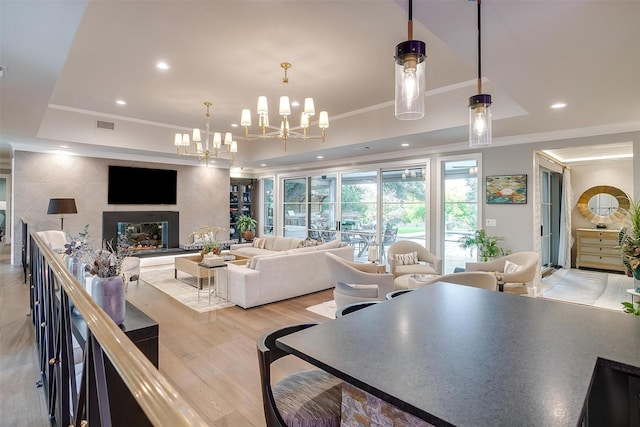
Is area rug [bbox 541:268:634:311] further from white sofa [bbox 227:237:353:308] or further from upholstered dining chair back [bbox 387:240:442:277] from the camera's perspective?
white sofa [bbox 227:237:353:308]

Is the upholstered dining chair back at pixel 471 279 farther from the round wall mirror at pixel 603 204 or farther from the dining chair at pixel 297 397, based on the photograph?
the round wall mirror at pixel 603 204

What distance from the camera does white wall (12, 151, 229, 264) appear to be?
661cm

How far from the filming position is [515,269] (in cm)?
438

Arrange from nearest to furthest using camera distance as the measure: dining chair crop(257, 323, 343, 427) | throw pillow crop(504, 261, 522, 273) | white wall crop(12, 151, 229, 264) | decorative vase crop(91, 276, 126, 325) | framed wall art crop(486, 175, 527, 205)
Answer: dining chair crop(257, 323, 343, 427), decorative vase crop(91, 276, 126, 325), throw pillow crop(504, 261, 522, 273), framed wall art crop(486, 175, 527, 205), white wall crop(12, 151, 229, 264)

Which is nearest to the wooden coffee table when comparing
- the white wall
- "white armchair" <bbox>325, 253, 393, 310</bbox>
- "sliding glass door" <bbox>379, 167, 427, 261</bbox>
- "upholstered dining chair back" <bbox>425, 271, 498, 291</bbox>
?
"white armchair" <bbox>325, 253, 393, 310</bbox>

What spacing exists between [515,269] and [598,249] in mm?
4596

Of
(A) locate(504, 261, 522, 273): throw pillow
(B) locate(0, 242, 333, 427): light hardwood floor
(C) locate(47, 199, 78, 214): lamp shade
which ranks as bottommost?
(B) locate(0, 242, 333, 427): light hardwood floor

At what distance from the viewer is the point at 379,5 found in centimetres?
272

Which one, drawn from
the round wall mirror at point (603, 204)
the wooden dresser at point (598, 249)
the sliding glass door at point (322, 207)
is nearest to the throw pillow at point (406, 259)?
the sliding glass door at point (322, 207)

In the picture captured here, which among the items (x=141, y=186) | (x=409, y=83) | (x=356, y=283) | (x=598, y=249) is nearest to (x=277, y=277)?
(x=356, y=283)

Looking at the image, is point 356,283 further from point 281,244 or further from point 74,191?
point 74,191

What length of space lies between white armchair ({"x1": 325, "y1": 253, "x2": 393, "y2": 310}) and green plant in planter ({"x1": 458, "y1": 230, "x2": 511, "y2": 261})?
227 centimetres

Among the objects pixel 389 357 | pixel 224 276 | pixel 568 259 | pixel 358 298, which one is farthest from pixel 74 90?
pixel 568 259

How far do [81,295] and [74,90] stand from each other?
529 cm
